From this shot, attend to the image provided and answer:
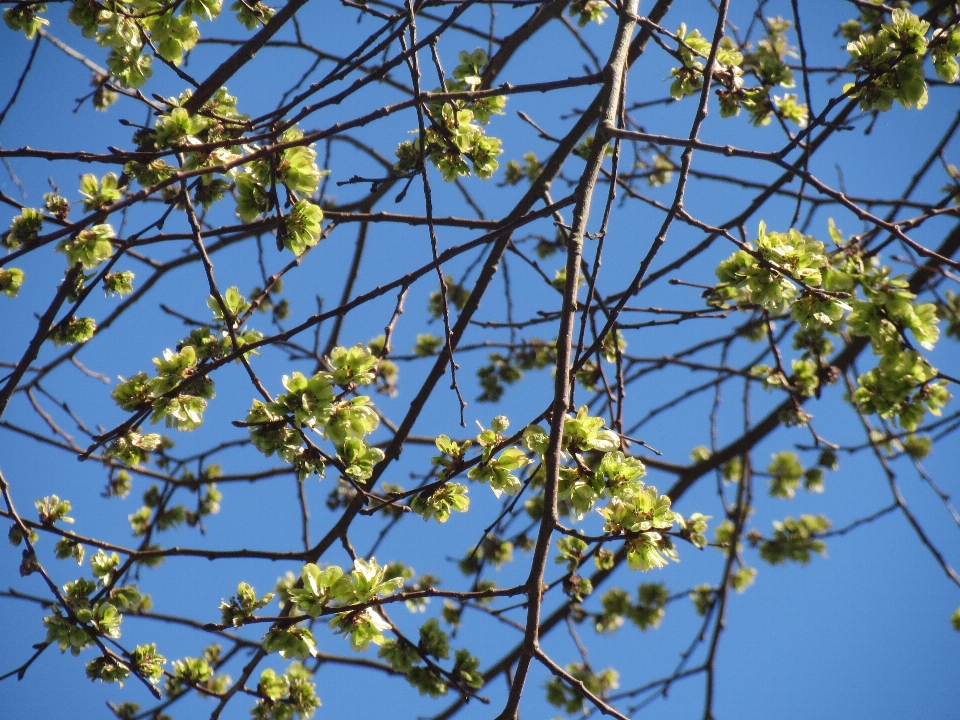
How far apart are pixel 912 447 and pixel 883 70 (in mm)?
3872

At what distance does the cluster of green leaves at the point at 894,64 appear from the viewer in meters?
2.03

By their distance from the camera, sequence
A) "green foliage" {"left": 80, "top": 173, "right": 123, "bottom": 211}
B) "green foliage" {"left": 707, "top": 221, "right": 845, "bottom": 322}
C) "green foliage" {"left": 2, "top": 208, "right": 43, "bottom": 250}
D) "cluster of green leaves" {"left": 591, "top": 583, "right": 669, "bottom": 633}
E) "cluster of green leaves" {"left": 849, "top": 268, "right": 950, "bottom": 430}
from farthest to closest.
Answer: "cluster of green leaves" {"left": 591, "top": 583, "right": 669, "bottom": 633}, "green foliage" {"left": 2, "top": 208, "right": 43, "bottom": 250}, "green foliage" {"left": 707, "top": 221, "right": 845, "bottom": 322}, "cluster of green leaves" {"left": 849, "top": 268, "right": 950, "bottom": 430}, "green foliage" {"left": 80, "top": 173, "right": 123, "bottom": 211}

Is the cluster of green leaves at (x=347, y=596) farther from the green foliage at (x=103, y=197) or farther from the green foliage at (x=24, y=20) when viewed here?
the green foliage at (x=24, y=20)

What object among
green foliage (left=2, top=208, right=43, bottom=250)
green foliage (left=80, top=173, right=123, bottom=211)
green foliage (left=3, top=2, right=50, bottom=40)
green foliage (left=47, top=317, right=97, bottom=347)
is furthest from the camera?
green foliage (left=47, top=317, right=97, bottom=347)

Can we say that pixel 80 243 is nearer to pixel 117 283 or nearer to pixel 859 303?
pixel 117 283

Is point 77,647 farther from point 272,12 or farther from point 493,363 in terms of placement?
point 493,363

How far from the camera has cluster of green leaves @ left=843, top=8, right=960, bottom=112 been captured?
6.65 feet

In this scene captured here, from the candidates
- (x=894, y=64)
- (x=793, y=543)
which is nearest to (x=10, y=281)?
(x=894, y=64)

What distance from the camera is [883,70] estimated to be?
6.77 feet

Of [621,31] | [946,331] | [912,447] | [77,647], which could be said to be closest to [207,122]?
[621,31]

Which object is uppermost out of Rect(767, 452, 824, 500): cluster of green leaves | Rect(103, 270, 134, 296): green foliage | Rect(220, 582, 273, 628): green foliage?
Rect(767, 452, 824, 500): cluster of green leaves

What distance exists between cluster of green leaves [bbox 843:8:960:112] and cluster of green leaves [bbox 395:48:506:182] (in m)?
1.14

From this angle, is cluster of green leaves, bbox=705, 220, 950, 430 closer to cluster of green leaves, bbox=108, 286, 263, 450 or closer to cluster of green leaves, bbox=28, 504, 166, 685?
cluster of green leaves, bbox=108, 286, 263, 450

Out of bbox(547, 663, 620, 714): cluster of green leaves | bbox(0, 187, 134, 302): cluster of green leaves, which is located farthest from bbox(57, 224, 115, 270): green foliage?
bbox(547, 663, 620, 714): cluster of green leaves
